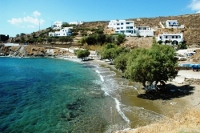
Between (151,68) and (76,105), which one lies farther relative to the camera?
(151,68)

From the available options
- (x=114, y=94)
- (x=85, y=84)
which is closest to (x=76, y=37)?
(x=85, y=84)

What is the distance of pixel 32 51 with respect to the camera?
527 feet

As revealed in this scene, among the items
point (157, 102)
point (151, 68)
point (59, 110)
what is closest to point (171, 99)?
point (157, 102)

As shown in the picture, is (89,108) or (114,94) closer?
(89,108)

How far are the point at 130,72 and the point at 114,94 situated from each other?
279 inches

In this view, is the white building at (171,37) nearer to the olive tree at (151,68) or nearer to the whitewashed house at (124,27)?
the whitewashed house at (124,27)

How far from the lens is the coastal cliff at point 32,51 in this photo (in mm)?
151125

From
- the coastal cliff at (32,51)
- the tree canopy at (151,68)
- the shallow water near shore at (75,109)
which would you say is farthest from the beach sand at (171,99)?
the coastal cliff at (32,51)

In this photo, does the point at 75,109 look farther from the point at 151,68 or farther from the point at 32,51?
the point at 32,51

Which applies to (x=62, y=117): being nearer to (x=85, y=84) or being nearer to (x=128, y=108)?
(x=128, y=108)

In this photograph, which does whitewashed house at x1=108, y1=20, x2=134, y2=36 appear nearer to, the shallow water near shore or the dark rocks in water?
the shallow water near shore

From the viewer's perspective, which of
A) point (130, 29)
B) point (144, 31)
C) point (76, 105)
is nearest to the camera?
point (76, 105)

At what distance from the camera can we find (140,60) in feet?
131

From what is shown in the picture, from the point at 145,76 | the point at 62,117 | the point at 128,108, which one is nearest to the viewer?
the point at 62,117
